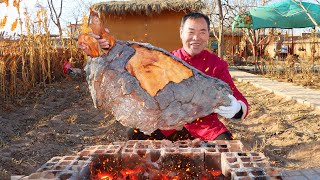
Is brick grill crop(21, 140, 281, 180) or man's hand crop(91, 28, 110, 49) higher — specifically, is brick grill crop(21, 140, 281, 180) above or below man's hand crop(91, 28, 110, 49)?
below

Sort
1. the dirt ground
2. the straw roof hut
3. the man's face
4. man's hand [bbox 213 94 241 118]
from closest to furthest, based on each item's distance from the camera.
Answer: man's hand [bbox 213 94 241 118]
the man's face
the dirt ground
the straw roof hut

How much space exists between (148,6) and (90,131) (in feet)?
32.2

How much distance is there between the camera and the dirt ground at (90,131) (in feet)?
14.2

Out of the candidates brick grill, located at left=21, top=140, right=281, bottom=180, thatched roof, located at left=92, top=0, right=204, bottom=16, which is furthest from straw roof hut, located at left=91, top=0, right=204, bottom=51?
brick grill, located at left=21, top=140, right=281, bottom=180

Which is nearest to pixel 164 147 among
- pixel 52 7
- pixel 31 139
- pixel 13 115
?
pixel 31 139

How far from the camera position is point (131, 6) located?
14773 millimetres

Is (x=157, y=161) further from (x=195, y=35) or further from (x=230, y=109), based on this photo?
(x=195, y=35)

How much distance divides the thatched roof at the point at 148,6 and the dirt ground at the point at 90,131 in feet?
22.6

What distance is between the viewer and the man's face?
275 cm

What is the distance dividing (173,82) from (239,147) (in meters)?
0.52

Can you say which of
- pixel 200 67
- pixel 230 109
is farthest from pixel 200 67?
pixel 230 109

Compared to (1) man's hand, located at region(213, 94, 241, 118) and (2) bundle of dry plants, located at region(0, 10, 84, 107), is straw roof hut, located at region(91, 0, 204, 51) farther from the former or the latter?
(1) man's hand, located at region(213, 94, 241, 118)

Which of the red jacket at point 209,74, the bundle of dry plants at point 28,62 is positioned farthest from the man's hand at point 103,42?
the bundle of dry plants at point 28,62

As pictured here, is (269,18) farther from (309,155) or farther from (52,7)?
(52,7)
